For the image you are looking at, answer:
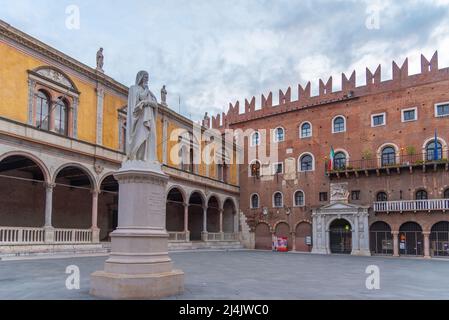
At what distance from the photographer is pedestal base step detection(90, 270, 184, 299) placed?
727cm

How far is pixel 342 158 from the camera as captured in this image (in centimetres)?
3203

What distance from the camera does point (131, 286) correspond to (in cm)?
729

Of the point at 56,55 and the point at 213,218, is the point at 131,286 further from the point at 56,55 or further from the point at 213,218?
the point at 213,218

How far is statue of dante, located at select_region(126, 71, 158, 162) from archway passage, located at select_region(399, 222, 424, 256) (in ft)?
80.4

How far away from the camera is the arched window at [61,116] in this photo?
70.8 feet

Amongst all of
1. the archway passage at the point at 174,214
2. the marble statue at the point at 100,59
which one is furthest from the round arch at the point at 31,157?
the archway passage at the point at 174,214

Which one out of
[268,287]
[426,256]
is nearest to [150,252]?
[268,287]

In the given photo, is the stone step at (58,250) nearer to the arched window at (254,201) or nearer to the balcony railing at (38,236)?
the balcony railing at (38,236)

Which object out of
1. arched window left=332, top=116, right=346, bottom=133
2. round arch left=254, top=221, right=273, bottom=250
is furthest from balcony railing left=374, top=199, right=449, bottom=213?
round arch left=254, top=221, right=273, bottom=250

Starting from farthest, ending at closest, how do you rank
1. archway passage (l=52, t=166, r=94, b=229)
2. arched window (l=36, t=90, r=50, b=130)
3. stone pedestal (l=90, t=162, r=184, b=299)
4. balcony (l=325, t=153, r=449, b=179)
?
balcony (l=325, t=153, r=449, b=179)
archway passage (l=52, t=166, r=94, b=229)
arched window (l=36, t=90, r=50, b=130)
stone pedestal (l=90, t=162, r=184, b=299)

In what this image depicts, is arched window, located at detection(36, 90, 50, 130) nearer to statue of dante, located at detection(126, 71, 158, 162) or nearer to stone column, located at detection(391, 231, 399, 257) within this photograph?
statue of dante, located at detection(126, 71, 158, 162)

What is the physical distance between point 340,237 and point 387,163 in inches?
256

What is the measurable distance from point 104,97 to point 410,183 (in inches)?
831
